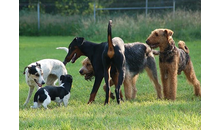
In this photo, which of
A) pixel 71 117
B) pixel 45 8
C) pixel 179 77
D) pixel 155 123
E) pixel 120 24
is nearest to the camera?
pixel 155 123

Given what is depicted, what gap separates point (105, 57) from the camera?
22.9ft

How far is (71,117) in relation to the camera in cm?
577

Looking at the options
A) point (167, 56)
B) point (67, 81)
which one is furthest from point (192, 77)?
point (67, 81)

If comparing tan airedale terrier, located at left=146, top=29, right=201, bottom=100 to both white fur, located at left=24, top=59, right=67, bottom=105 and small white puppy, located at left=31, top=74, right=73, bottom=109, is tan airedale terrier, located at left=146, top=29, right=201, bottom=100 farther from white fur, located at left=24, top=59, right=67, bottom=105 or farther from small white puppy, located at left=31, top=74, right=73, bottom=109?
white fur, located at left=24, top=59, right=67, bottom=105

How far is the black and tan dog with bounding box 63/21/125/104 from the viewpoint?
6922 mm

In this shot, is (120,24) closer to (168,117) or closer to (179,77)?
(179,77)

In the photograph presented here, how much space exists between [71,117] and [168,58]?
9.52 feet

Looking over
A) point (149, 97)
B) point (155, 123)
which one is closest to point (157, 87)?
point (149, 97)

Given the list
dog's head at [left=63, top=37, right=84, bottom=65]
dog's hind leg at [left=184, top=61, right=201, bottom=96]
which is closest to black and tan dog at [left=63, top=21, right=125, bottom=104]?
dog's head at [left=63, top=37, right=84, bottom=65]

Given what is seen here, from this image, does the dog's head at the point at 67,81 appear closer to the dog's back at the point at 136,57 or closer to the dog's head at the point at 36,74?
the dog's head at the point at 36,74

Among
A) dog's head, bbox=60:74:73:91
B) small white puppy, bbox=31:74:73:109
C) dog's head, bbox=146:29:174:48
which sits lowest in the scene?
small white puppy, bbox=31:74:73:109

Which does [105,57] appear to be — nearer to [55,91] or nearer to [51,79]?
[55,91]
